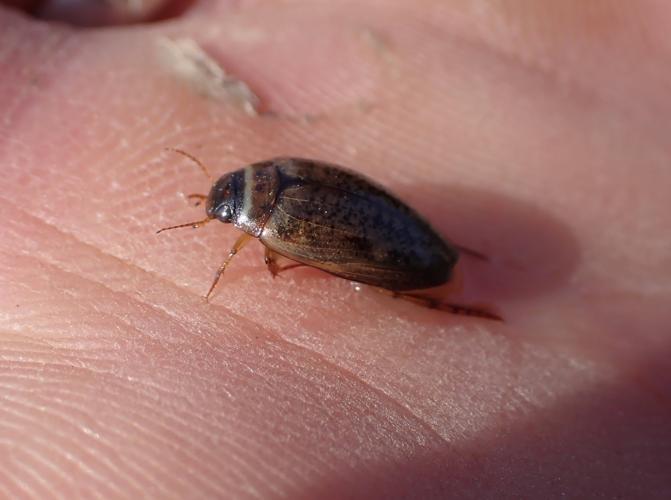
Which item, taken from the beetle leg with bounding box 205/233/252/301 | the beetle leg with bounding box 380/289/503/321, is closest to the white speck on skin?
the beetle leg with bounding box 205/233/252/301

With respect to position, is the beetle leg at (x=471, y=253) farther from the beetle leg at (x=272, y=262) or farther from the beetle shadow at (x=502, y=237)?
the beetle leg at (x=272, y=262)

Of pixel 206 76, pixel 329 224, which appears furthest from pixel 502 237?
pixel 206 76

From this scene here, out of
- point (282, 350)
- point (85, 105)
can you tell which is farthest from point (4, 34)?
point (282, 350)

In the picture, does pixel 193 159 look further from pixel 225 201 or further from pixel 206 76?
pixel 206 76

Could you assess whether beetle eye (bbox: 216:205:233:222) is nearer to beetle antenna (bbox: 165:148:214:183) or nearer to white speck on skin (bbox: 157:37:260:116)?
beetle antenna (bbox: 165:148:214:183)

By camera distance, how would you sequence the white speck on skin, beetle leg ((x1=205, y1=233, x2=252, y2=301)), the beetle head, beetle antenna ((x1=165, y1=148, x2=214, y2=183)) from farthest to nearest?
the white speck on skin < beetle antenna ((x1=165, y1=148, x2=214, y2=183)) < the beetle head < beetle leg ((x1=205, y1=233, x2=252, y2=301))

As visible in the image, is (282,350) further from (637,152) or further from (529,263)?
(637,152)
